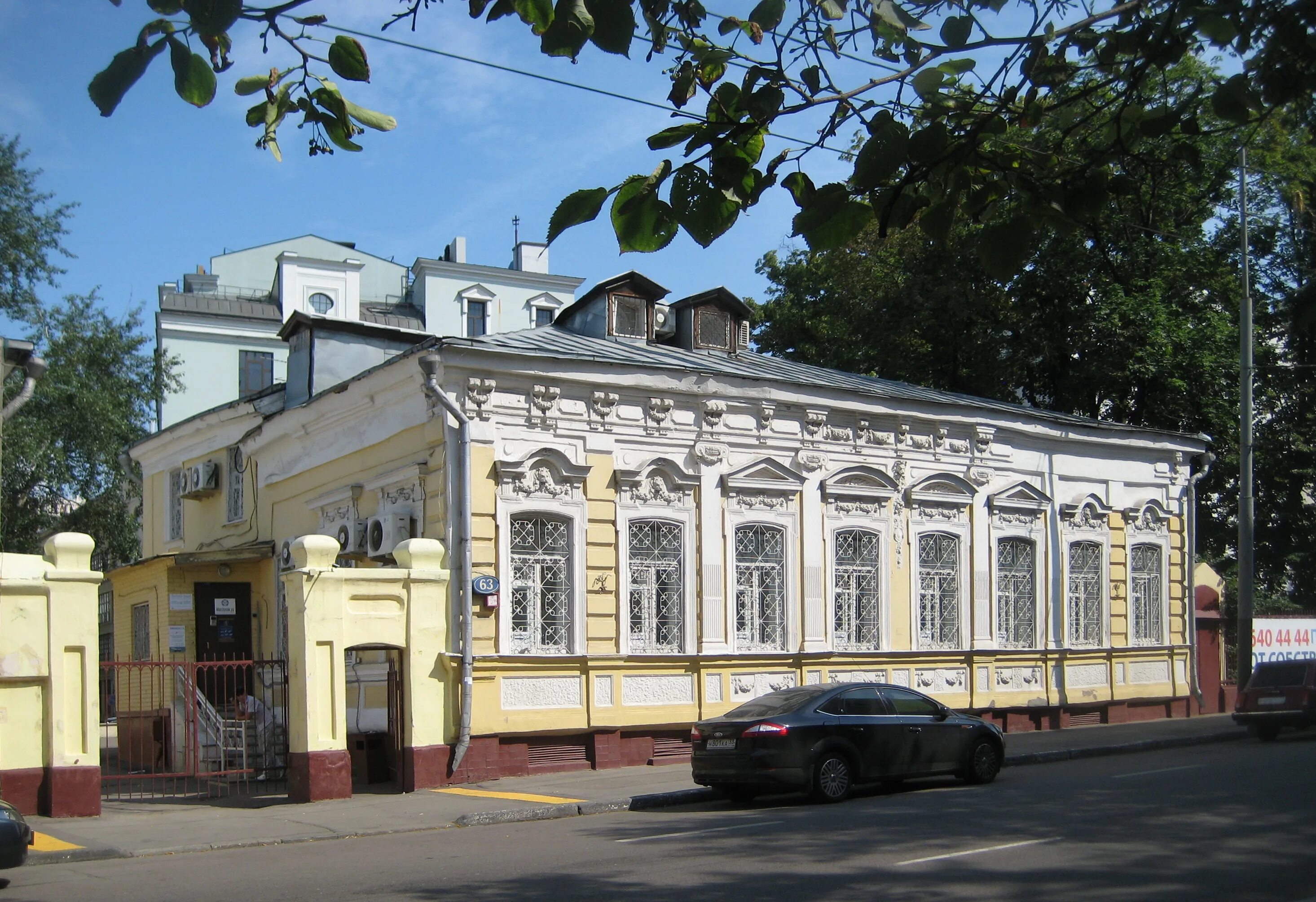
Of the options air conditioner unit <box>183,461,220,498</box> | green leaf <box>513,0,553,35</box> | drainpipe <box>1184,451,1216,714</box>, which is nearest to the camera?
green leaf <box>513,0,553,35</box>

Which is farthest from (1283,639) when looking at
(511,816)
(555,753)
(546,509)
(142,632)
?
(142,632)

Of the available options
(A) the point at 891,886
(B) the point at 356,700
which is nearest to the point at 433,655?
(B) the point at 356,700

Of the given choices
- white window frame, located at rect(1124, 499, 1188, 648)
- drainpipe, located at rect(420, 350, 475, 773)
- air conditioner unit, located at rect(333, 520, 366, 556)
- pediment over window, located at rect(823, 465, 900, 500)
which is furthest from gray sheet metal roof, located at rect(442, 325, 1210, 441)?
air conditioner unit, located at rect(333, 520, 366, 556)

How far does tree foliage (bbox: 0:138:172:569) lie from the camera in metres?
29.5

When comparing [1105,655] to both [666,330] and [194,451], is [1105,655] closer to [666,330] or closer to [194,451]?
[666,330]

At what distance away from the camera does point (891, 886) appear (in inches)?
348

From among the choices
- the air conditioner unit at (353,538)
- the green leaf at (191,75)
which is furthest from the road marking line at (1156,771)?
the green leaf at (191,75)

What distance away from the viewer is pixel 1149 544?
25422 mm

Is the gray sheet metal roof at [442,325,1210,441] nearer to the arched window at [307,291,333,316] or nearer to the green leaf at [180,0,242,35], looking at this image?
the green leaf at [180,0,242,35]

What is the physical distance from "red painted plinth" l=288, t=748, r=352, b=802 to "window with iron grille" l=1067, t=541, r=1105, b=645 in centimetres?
1378

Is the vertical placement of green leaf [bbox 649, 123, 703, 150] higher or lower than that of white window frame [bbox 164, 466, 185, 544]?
higher

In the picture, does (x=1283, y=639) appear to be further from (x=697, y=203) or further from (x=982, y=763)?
(x=697, y=203)

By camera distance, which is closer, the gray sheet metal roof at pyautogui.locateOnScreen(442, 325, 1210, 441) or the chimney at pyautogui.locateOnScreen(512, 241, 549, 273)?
Answer: the gray sheet metal roof at pyautogui.locateOnScreen(442, 325, 1210, 441)

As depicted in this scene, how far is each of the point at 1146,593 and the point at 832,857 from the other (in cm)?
1729
